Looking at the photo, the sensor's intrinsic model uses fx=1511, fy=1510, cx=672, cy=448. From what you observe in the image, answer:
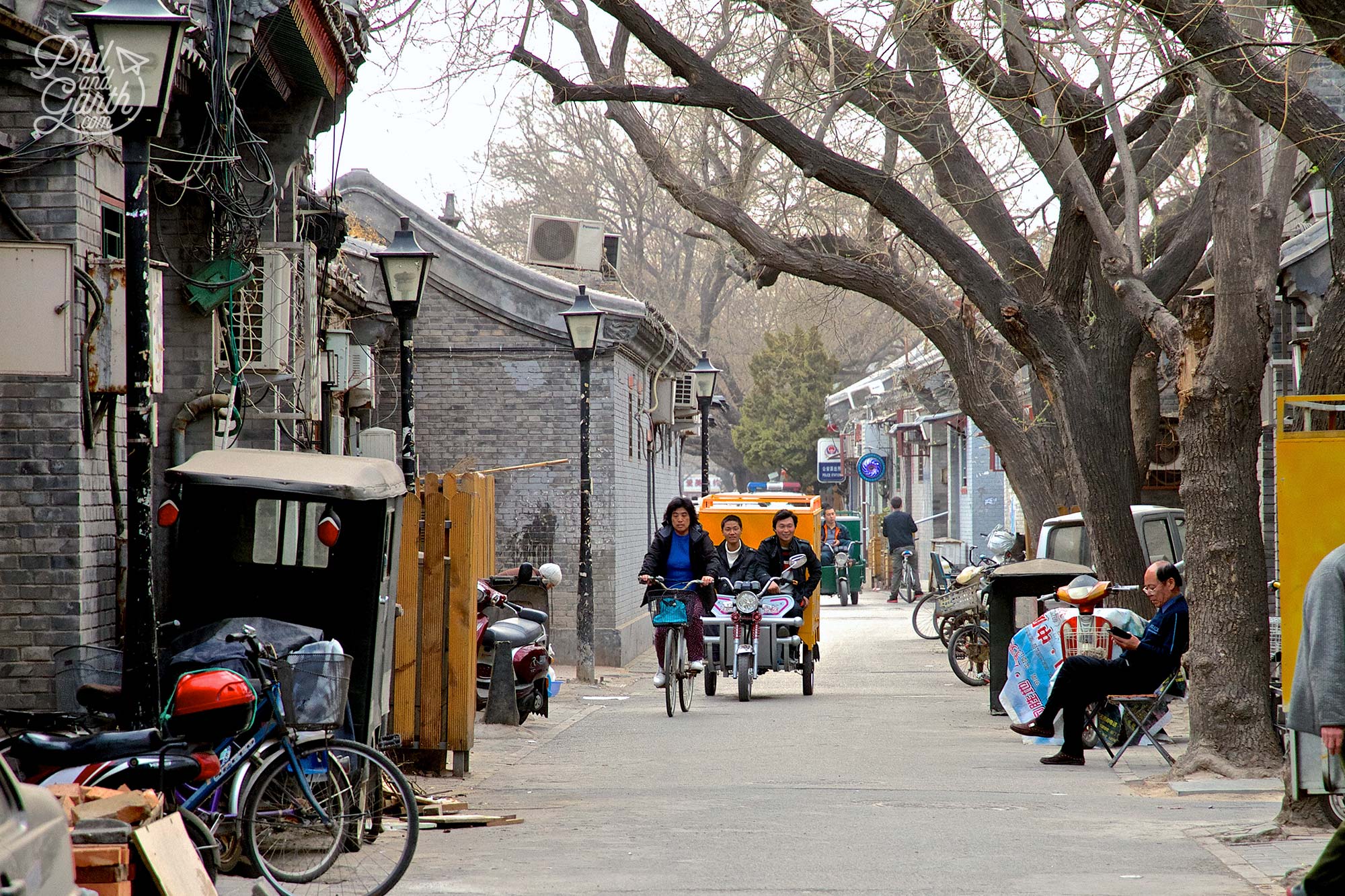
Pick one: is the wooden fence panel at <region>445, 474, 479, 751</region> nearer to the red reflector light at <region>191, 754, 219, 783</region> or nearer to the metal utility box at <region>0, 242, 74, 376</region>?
the metal utility box at <region>0, 242, 74, 376</region>

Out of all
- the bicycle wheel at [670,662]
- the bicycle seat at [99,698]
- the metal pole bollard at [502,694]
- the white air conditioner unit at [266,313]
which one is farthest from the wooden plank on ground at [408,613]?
the bicycle wheel at [670,662]

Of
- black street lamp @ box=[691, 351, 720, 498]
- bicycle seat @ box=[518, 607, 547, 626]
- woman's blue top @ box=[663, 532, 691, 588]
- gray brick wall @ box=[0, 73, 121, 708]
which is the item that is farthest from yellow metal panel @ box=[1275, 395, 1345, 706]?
black street lamp @ box=[691, 351, 720, 498]

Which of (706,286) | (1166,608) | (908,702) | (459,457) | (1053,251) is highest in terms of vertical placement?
(706,286)

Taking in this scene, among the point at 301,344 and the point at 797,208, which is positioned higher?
the point at 797,208

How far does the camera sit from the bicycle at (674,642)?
13508 mm

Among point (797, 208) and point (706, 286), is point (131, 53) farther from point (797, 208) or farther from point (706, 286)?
point (706, 286)

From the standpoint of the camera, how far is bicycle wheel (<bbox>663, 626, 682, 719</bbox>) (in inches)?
531

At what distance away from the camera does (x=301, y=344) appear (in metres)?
11.8

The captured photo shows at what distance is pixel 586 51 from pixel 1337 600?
10.4m

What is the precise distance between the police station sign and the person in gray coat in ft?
125

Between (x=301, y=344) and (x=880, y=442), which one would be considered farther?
(x=880, y=442)

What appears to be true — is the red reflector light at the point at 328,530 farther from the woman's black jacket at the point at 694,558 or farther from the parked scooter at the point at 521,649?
the woman's black jacket at the point at 694,558

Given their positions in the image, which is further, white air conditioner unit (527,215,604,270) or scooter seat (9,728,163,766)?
white air conditioner unit (527,215,604,270)

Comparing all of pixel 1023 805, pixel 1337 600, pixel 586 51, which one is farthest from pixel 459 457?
pixel 1337 600
